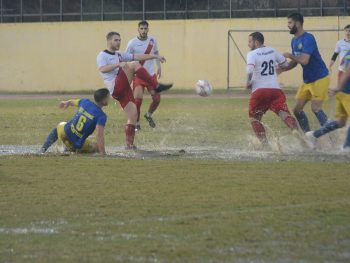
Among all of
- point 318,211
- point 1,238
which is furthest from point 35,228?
point 318,211

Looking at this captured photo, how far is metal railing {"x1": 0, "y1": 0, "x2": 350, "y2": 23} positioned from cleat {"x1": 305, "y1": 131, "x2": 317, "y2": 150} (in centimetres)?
2728

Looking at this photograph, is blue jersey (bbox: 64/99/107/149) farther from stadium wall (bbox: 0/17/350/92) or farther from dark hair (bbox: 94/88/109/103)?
stadium wall (bbox: 0/17/350/92)

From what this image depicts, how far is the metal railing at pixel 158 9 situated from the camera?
42312 millimetres

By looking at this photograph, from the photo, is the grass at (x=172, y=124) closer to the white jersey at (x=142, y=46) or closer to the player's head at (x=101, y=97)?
the white jersey at (x=142, y=46)

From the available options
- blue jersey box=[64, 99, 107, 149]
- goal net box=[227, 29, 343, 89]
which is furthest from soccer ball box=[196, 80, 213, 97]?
goal net box=[227, 29, 343, 89]

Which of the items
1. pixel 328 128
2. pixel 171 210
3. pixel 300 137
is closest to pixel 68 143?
pixel 300 137

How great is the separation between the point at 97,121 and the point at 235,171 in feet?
8.63

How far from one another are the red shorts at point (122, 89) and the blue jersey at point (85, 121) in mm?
1230

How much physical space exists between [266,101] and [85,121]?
3072mm

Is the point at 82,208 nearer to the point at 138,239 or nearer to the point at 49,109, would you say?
the point at 138,239

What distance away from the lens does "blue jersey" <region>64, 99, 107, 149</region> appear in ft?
46.9

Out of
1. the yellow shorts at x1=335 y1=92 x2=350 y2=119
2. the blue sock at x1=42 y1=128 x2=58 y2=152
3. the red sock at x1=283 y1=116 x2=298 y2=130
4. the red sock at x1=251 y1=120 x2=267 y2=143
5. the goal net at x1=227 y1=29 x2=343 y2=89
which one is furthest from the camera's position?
the goal net at x1=227 y1=29 x2=343 y2=89

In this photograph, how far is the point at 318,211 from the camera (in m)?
9.34

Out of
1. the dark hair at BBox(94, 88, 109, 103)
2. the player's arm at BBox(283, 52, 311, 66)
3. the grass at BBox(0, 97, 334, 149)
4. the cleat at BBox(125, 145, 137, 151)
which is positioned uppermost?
the player's arm at BBox(283, 52, 311, 66)
